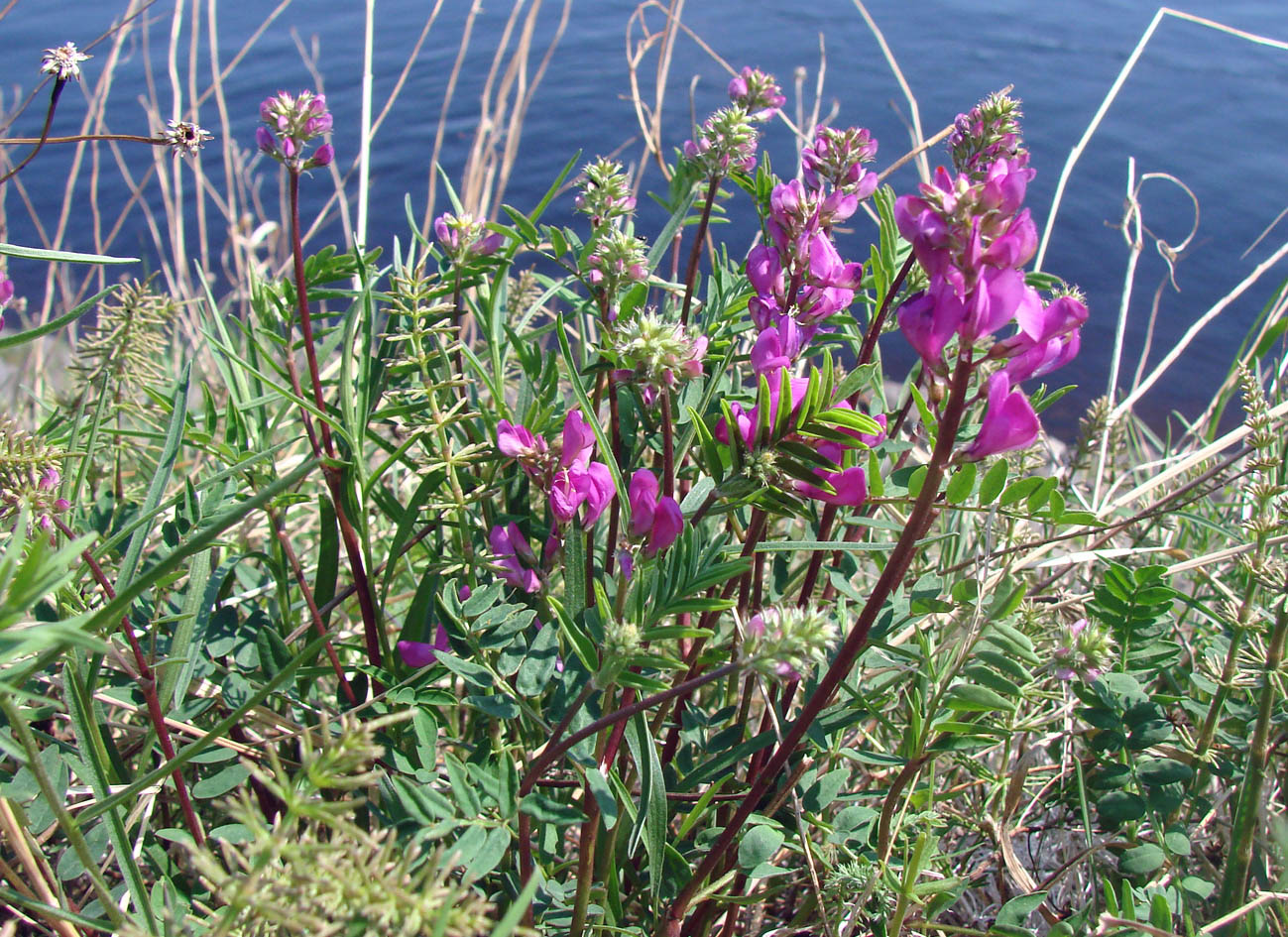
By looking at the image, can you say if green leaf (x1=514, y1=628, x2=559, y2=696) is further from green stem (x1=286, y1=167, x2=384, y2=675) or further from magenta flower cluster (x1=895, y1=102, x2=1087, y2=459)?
magenta flower cluster (x1=895, y1=102, x2=1087, y2=459)

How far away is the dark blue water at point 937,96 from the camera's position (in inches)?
245

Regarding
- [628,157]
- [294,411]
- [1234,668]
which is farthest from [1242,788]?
[628,157]

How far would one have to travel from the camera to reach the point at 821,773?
5.24ft

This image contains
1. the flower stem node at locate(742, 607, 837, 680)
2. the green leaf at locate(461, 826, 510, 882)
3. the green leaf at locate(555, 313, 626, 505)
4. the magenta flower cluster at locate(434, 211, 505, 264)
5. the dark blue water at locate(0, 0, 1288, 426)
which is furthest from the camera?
the dark blue water at locate(0, 0, 1288, 426)

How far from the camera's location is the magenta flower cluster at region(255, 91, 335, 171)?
135 cm

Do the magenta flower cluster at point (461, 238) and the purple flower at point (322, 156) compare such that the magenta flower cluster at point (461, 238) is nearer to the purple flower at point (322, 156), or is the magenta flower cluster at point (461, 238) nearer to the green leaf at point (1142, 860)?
the purple flower at point (322, 156)

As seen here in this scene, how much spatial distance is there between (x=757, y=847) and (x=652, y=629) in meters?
0.38

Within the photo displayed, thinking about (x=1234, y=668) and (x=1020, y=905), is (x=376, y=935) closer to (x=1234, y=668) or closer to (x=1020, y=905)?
(x=1020, y=905)

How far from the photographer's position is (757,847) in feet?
4.16

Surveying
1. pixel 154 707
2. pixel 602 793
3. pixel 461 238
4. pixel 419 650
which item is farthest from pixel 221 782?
pixel 461 238

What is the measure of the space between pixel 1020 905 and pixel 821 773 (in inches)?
13.2

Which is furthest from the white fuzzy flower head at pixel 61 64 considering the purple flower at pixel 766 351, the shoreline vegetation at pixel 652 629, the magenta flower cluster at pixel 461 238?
the purple flower at pixel 766 351

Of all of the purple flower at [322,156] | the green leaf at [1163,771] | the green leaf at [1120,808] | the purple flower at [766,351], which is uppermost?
the purple flower at [322,156]

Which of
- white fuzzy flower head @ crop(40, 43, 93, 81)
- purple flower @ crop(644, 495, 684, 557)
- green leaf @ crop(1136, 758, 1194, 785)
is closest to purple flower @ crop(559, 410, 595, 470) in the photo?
purple flower @ crop(644, 495, 684, 557)
